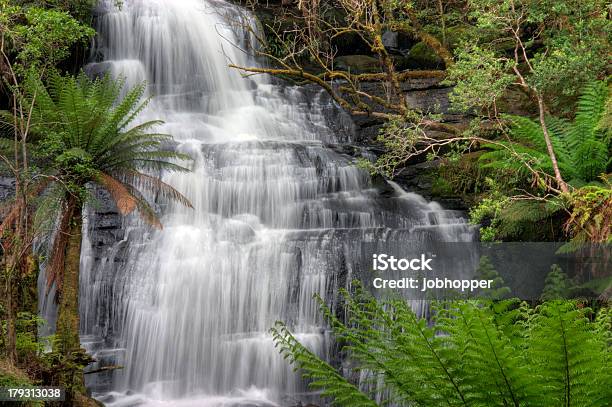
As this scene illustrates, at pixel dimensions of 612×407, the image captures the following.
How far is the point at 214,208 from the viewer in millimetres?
12219

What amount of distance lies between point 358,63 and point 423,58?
6.55ft

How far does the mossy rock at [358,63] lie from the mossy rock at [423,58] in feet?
3.40

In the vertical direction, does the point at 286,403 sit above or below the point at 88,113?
below

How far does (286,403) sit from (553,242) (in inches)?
183

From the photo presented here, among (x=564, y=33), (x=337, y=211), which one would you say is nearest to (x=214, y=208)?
(x=337, y=211)

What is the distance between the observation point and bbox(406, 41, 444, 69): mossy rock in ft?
56.7

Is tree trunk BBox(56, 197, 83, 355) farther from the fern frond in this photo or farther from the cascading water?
the fern frond

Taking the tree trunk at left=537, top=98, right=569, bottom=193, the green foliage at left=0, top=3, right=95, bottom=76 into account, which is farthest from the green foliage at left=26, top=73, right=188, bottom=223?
the tree trunk at left=537, top=98, right=569, bottom=193

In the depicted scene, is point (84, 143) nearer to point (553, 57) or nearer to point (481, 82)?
point (481, 82)

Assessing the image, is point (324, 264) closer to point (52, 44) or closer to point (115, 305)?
point (115, 305)

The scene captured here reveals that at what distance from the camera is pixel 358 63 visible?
60.7ft

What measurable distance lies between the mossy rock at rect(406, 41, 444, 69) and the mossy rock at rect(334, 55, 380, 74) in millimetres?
1037

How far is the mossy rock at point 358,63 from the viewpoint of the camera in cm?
1817

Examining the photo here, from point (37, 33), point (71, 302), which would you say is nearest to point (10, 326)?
point (71, 302)
